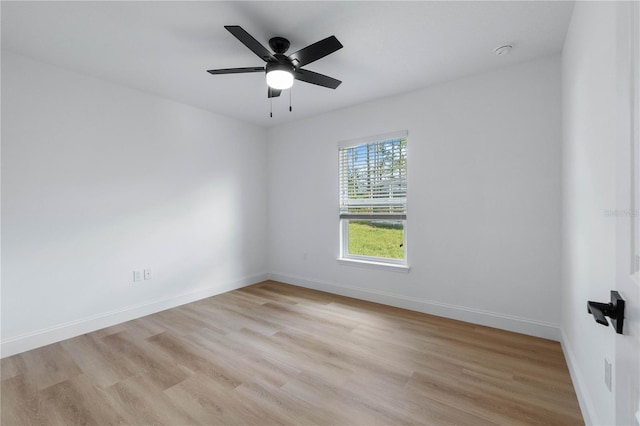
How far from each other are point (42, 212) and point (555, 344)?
192 inches

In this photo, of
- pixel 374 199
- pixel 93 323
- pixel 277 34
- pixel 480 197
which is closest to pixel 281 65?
pixel 277 34

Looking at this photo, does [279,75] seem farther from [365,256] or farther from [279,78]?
[365,256]

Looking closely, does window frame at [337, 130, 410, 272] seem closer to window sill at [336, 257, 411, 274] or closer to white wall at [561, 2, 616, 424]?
window sill at [336, 257, 411, 274]

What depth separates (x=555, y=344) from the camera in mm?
2479

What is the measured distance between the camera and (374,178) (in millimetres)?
3764

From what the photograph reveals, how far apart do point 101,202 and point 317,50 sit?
109 inches

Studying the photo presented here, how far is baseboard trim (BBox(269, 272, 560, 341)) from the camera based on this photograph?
8.59ft

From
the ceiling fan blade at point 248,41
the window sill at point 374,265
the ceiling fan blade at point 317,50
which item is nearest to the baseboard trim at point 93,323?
the window sill at point 374,265

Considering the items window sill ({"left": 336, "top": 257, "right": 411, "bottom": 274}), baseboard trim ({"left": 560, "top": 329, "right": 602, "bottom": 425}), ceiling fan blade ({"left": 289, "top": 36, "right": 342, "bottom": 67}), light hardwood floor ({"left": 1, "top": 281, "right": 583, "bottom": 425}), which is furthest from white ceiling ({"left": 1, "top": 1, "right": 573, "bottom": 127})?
light hardwood floor ({"left": 1, "top": 281, "right": 583, "bottom": 425})

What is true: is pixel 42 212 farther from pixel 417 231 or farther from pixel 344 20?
pixel 417 231

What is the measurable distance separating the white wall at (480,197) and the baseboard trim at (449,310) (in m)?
0.01

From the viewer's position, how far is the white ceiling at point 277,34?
6.40 ft

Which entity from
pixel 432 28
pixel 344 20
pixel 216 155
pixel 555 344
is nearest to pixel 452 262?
pixel 555 344

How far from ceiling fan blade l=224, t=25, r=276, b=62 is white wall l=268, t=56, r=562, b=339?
196 cm
